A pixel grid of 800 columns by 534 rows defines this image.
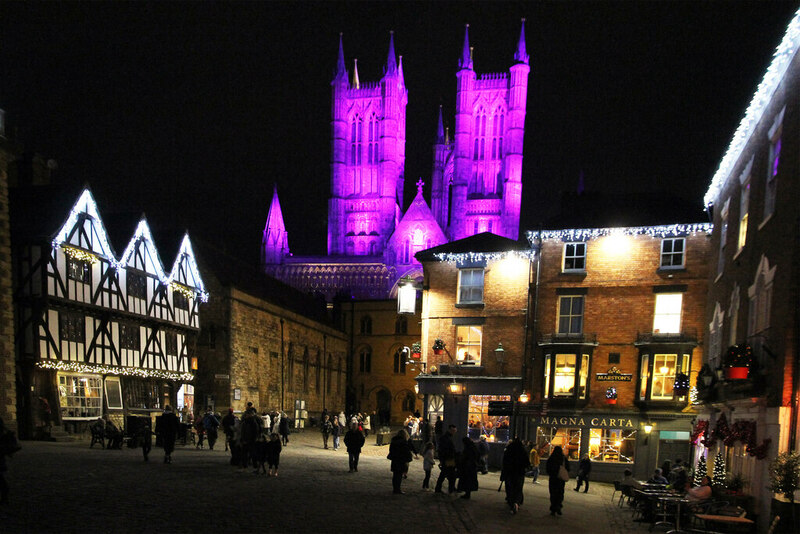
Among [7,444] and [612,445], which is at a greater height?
[7,444]

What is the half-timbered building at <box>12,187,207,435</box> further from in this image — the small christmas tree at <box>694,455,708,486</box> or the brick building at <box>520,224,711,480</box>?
the small christmas tree at <box>694,455,708,486</box>

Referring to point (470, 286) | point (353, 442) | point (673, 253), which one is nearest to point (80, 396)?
point (353, 442)

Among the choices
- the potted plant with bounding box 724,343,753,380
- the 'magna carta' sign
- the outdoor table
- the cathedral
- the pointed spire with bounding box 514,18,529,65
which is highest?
the pointed spire with bounding box 514,18,529,65

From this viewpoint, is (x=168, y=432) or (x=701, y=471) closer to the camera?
(x=701, y=471)

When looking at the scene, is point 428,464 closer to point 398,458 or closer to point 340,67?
point 398,458

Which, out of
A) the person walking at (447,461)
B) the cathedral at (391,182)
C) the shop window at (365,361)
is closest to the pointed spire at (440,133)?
the cathedral at (391,182)

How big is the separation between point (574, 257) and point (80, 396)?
60.3 ft

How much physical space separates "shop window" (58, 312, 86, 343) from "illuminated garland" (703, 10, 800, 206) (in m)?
22.0

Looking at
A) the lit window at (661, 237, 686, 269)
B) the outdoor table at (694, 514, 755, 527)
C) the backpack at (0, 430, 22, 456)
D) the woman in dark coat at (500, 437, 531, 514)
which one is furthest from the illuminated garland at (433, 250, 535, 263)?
the backpack at (0, 430, 22, 456)

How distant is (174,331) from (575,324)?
19234 mm

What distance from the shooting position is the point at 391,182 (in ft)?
316

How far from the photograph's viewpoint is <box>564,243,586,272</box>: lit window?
2828 cm

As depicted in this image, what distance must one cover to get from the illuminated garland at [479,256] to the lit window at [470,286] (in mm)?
449

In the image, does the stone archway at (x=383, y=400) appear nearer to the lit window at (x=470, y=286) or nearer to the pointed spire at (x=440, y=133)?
the lit window at (x=470, y=286)
